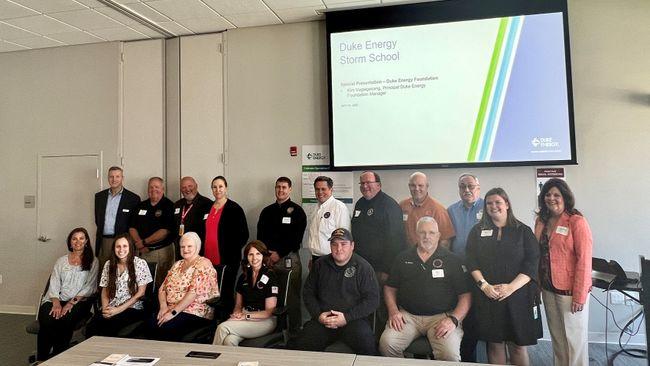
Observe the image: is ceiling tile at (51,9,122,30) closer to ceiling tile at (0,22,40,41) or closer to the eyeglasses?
ceiling tile at (0,22,40,41)

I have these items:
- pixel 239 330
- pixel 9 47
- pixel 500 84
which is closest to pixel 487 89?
pixel 500 84

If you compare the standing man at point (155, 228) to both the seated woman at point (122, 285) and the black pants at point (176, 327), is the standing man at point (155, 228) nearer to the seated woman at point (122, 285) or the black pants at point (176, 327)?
the seated woman at point (122, 285)

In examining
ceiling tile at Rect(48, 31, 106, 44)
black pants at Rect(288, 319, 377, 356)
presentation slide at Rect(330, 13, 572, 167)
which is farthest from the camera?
ceiling tile at Rect(48, 31, 106, 44)

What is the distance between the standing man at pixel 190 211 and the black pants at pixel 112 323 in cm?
102

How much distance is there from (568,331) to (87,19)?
530cm

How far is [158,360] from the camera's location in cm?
203

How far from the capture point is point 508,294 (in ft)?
9.55

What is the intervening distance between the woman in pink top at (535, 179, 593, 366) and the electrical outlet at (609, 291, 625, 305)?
1042 mm

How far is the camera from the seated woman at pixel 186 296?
294 cm

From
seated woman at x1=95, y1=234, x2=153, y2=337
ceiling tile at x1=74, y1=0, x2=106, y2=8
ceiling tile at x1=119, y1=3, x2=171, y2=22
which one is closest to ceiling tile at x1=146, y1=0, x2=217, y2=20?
ceiling tile at x1=119, y1=3, x2=171, y2=22

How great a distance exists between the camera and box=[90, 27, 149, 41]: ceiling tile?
4465 millimetres

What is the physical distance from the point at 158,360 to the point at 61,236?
3.76 m

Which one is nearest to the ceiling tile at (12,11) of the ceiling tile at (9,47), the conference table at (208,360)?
the ceiling tile at (9,47)

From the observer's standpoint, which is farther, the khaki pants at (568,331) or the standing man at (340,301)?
the khaki pants at (568,331)
